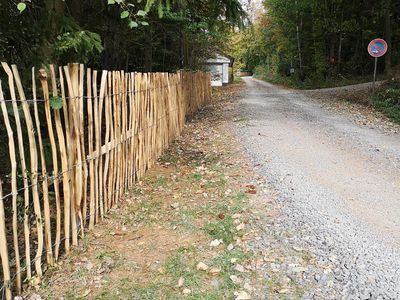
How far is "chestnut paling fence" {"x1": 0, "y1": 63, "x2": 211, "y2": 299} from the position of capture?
2908 millimetres

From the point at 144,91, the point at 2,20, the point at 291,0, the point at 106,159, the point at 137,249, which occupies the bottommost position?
the point at 137,249

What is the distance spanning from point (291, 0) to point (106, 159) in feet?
100

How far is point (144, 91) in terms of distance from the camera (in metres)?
5.78

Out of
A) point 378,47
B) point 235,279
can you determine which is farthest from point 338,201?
point 378,47

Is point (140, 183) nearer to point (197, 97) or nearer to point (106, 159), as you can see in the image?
point (106, 159)

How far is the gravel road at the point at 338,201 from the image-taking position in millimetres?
3104

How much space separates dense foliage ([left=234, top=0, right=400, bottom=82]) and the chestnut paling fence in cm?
1718

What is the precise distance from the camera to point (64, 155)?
134 inches

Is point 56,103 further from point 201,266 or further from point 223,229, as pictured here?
point 223,229

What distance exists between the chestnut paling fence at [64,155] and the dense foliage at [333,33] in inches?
677

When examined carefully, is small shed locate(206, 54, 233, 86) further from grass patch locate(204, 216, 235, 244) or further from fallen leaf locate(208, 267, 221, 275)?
fallen leaf locate(208, 267, 221, 275)

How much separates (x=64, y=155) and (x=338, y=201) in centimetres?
331

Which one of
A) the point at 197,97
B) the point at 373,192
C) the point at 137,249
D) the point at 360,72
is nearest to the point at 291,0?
the point at 360,72

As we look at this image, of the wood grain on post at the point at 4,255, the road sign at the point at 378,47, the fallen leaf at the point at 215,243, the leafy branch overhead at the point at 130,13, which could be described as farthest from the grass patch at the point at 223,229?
the road sign at the point at 378,47
